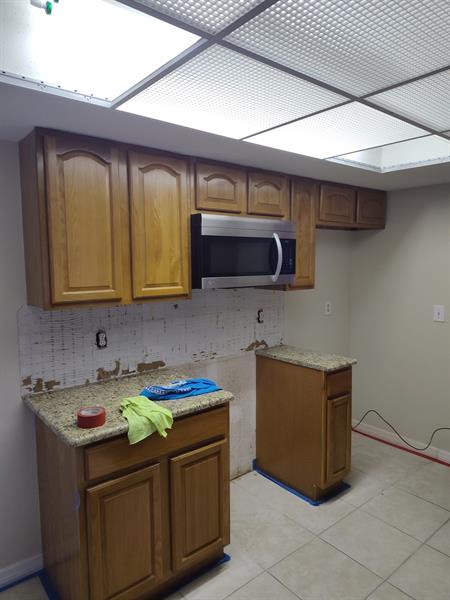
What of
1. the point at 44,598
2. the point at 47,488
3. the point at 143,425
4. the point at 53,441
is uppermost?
the point at 143,425

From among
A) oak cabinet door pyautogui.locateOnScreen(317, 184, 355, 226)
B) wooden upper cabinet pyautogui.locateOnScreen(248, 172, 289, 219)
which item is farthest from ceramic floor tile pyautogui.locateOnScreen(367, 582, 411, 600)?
oak cabinet door pyautogui.locateOnScreen(317, 184, 355, 226)

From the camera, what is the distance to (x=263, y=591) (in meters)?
1.93

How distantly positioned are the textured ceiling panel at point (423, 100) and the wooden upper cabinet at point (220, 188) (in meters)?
0.91

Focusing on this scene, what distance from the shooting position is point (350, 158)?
95.7 inches

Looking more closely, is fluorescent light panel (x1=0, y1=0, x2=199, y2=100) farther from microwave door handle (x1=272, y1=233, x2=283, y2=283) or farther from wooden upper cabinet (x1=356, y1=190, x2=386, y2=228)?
wooden upper cabinet (x1=356, y1=190, x2=386, y2=228)

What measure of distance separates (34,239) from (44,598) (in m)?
1.68

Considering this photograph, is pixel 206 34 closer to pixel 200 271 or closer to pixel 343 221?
pixel 200 271

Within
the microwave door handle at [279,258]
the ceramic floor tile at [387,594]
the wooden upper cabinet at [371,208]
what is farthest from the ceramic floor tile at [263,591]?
the wooden upper cabinet at [371,208]

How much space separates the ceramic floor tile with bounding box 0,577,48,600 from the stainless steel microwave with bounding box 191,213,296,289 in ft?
5.46

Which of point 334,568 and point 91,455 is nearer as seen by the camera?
point 91,455

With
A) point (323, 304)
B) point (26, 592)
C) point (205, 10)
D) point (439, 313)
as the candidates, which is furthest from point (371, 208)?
point (26, 592)

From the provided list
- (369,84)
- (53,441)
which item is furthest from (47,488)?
(369,84)

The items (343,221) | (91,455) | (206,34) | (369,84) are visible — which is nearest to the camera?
(206,34)

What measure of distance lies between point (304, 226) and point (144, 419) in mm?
1719
